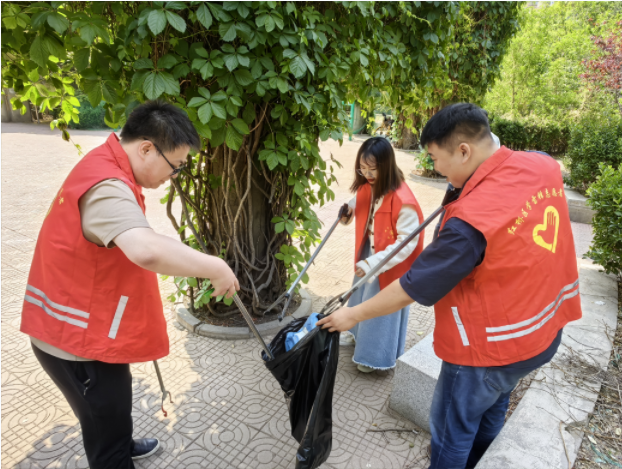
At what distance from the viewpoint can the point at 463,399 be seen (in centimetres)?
173

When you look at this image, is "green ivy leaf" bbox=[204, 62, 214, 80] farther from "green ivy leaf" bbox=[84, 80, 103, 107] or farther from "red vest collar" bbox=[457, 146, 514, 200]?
"red vest collar" bbox=[457, 146, 514, 200]

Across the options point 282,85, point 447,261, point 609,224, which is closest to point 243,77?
point 282,85

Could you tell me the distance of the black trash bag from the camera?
1964 millimetres

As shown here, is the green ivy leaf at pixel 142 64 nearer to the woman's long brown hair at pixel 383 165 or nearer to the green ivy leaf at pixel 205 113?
the green ivy leaf at pixel 205 113

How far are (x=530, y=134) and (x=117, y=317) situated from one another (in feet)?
51.3

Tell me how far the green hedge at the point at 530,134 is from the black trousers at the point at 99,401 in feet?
45.9

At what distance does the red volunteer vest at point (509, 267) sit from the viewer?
4.88 ft

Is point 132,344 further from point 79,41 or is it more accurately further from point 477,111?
point 477,111

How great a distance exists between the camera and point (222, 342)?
3.55 m

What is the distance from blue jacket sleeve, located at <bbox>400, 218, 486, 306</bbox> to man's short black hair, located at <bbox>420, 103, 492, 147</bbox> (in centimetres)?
38

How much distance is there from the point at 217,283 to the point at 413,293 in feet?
2.59

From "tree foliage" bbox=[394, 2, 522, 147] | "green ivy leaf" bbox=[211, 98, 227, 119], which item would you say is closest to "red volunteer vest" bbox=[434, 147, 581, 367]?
"green ivy leaf" bbox=[211, 98, 227, 119]

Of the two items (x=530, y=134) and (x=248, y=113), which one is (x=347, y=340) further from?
(x=530, y=134)

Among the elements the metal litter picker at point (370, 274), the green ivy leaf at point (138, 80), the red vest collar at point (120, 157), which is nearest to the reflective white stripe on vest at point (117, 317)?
the red vest collar at point (120, 157)
